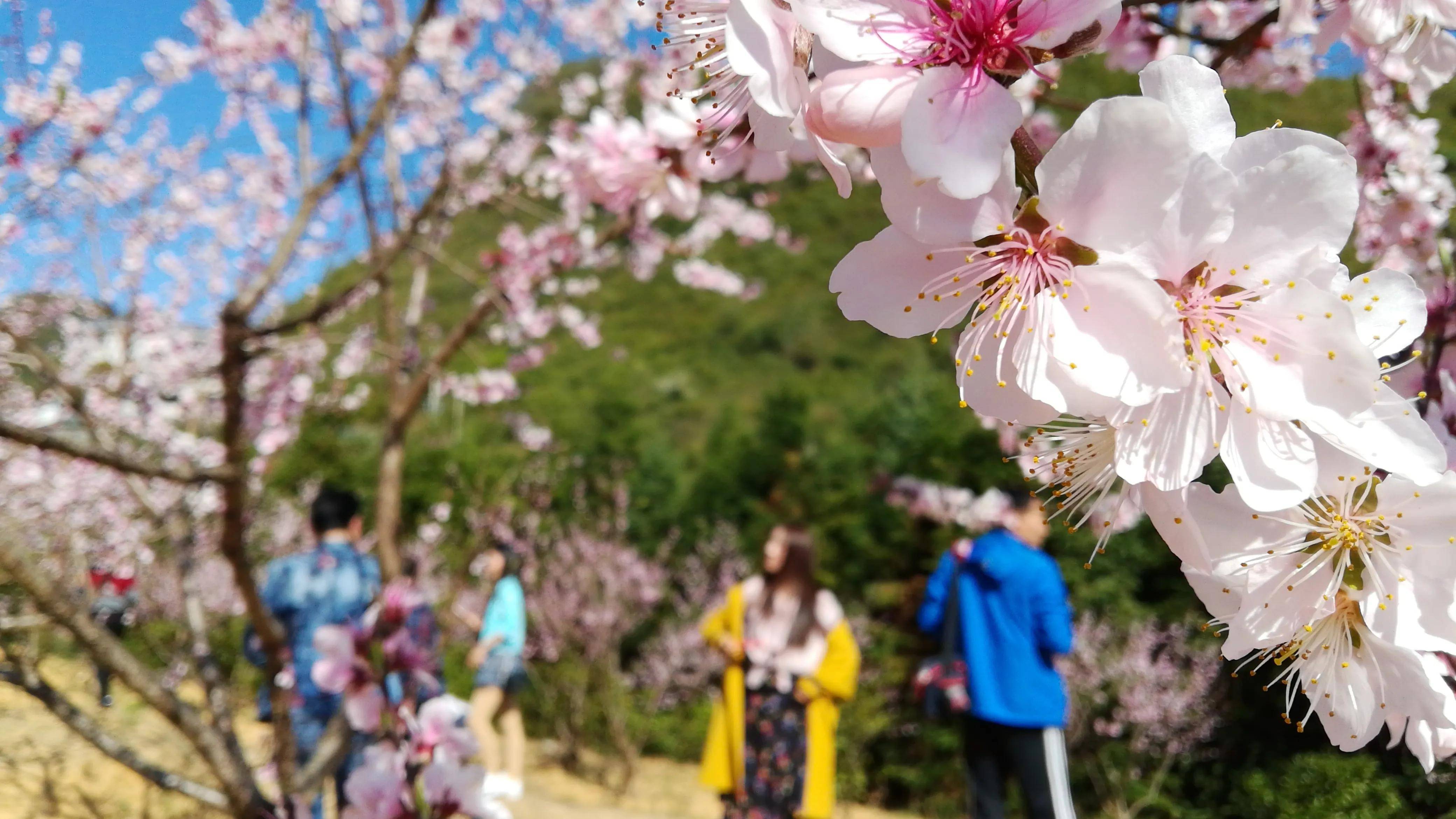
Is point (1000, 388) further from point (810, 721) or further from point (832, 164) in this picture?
point (810, 721)

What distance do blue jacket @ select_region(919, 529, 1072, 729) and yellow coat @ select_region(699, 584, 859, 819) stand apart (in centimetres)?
58

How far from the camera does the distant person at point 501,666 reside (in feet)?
16.7

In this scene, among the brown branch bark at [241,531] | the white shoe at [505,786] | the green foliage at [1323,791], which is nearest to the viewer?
the green foliage at [1323,791]

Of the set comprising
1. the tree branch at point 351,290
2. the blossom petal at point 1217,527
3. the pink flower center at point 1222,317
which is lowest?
the blossom petal at point 1217,527

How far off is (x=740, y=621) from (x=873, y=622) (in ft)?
12.4

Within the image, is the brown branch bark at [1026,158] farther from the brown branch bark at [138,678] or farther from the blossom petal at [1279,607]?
the brown branch bark at [138,678]

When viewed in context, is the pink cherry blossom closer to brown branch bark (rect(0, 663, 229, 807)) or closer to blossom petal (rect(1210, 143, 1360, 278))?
blossom petal (rect(1210, 143, 1360, 278))

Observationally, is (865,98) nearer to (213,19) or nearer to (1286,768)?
(1286,768)

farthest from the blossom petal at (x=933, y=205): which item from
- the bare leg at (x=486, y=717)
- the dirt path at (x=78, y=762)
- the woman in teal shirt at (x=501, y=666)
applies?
the bare leg at (x=486, y=717)

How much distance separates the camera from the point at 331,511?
11.2 ft

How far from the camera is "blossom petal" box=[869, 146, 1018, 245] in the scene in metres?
0.58

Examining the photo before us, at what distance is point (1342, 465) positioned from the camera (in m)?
0.62

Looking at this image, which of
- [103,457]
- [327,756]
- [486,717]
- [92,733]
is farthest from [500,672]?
[103,457]

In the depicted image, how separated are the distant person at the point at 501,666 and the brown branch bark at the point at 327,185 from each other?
3133mm
